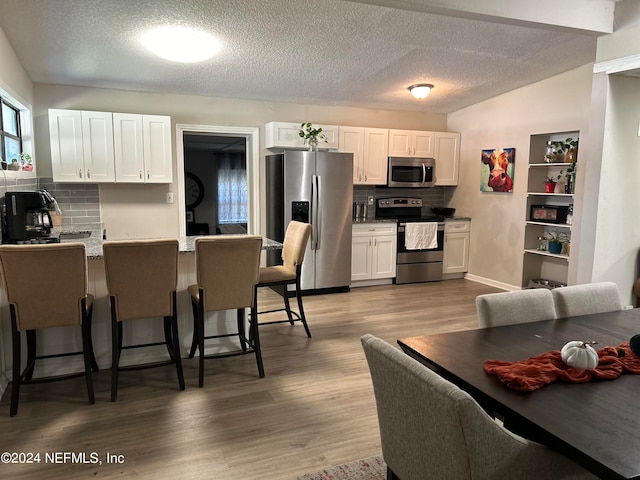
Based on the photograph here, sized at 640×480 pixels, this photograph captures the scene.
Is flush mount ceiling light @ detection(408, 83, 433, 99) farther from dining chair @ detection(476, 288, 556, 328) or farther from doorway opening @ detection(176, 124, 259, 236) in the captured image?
doorway opening @ detection(176, 124, 259, 236)

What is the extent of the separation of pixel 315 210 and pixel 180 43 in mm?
2368

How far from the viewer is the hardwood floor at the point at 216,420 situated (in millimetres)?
2131

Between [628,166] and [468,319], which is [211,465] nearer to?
[468,319]

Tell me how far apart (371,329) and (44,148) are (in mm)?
3898

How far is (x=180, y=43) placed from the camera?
3594 mm

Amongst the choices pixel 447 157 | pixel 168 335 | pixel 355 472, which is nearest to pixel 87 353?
pixel 168 335

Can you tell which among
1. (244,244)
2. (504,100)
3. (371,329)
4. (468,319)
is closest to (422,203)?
(504,100)

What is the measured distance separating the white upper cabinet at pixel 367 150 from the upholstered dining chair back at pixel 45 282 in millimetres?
3901

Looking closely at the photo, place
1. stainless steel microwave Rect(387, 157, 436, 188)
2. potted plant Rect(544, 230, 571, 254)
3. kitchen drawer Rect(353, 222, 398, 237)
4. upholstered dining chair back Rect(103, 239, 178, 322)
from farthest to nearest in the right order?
stainless steel microwave Rect(387, 157, 436, 188)
kitchen drawer Rect(353, 222, 398, 237)
potted plant Rect(544, 230, 571, 254)
upholstered dining chair back Rect(103, 239, 178, 322)

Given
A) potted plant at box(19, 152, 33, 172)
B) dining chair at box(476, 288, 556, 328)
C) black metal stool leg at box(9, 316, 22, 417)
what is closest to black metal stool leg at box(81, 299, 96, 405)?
black metal stool leg at box(9, 316, 22, 417)

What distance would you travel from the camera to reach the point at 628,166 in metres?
3.51

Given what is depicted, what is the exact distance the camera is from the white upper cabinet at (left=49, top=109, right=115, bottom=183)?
451 cm

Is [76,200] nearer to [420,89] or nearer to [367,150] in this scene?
[367,150]

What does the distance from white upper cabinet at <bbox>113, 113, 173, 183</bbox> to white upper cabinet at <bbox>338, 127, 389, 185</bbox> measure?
217 centimetres
